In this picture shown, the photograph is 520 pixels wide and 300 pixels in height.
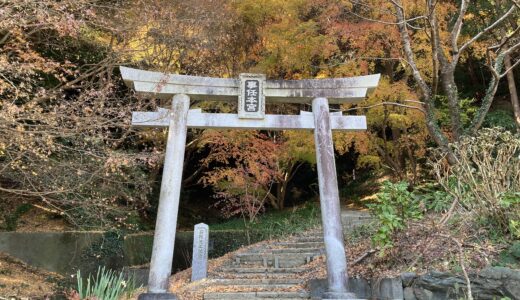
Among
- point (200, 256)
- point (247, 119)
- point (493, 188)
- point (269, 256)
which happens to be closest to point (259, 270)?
point (269, 256)

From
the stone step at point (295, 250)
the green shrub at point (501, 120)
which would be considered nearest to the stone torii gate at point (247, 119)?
the stone step at point (295, 250)

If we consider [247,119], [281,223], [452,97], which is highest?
[452,97]

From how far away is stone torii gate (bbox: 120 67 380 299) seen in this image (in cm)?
665

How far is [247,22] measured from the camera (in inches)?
538

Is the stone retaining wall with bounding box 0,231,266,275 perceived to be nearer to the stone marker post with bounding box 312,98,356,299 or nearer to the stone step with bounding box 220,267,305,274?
the stone step with bounding box 220,267,305,274

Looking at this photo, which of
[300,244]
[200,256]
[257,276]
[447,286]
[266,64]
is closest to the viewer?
[447,286]

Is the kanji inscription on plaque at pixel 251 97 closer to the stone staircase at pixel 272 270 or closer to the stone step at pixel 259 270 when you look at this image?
the stone staircase at pixel 272 270

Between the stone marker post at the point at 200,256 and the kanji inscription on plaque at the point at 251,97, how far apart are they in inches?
138

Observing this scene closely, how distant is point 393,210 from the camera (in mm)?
6301

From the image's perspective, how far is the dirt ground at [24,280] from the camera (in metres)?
10.1

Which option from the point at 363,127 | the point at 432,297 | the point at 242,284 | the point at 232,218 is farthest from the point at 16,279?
the point at 432,297

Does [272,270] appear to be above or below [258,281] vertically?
above

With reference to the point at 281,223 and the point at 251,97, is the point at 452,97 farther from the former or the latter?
the point at 281,223

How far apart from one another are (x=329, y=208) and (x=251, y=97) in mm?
2335
